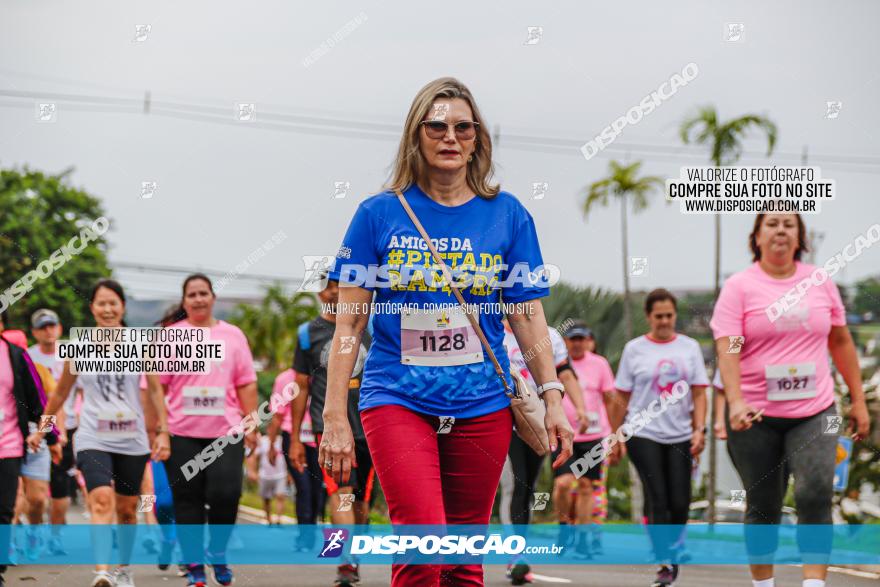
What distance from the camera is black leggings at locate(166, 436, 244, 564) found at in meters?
8.13

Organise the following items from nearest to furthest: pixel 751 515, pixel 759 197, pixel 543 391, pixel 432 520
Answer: pixel 432 520 → pixel 543 391 → pixel 751 515 → pixel 759 197

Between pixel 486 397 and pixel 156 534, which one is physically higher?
pixel 486 397

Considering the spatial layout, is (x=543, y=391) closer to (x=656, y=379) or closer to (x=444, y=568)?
(x=444, y=568)

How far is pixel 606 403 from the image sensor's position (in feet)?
38.8

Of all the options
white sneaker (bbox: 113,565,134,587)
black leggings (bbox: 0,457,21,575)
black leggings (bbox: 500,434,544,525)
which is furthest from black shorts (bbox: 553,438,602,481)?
black leggings (bbox: 0,457,21,575)

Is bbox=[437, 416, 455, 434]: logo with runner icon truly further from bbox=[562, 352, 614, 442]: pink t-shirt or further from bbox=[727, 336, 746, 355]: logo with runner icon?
bbox=[562, 352, 614, 442]: pink t-shirt

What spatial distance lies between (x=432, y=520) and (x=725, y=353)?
2.90 metres

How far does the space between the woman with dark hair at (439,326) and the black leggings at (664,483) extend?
4154 mm

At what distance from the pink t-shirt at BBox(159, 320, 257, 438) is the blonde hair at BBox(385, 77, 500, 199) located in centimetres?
394

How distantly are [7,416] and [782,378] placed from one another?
440 cm

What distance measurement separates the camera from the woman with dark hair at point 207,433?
8.16m

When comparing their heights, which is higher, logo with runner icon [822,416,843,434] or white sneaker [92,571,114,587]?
logo with runner icon [822,416,843,434]

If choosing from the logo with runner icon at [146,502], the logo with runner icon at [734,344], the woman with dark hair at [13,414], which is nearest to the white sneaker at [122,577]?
the woman with dark hair at [13,414]

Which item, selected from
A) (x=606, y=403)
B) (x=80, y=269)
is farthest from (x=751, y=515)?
(x=80, y=269)
